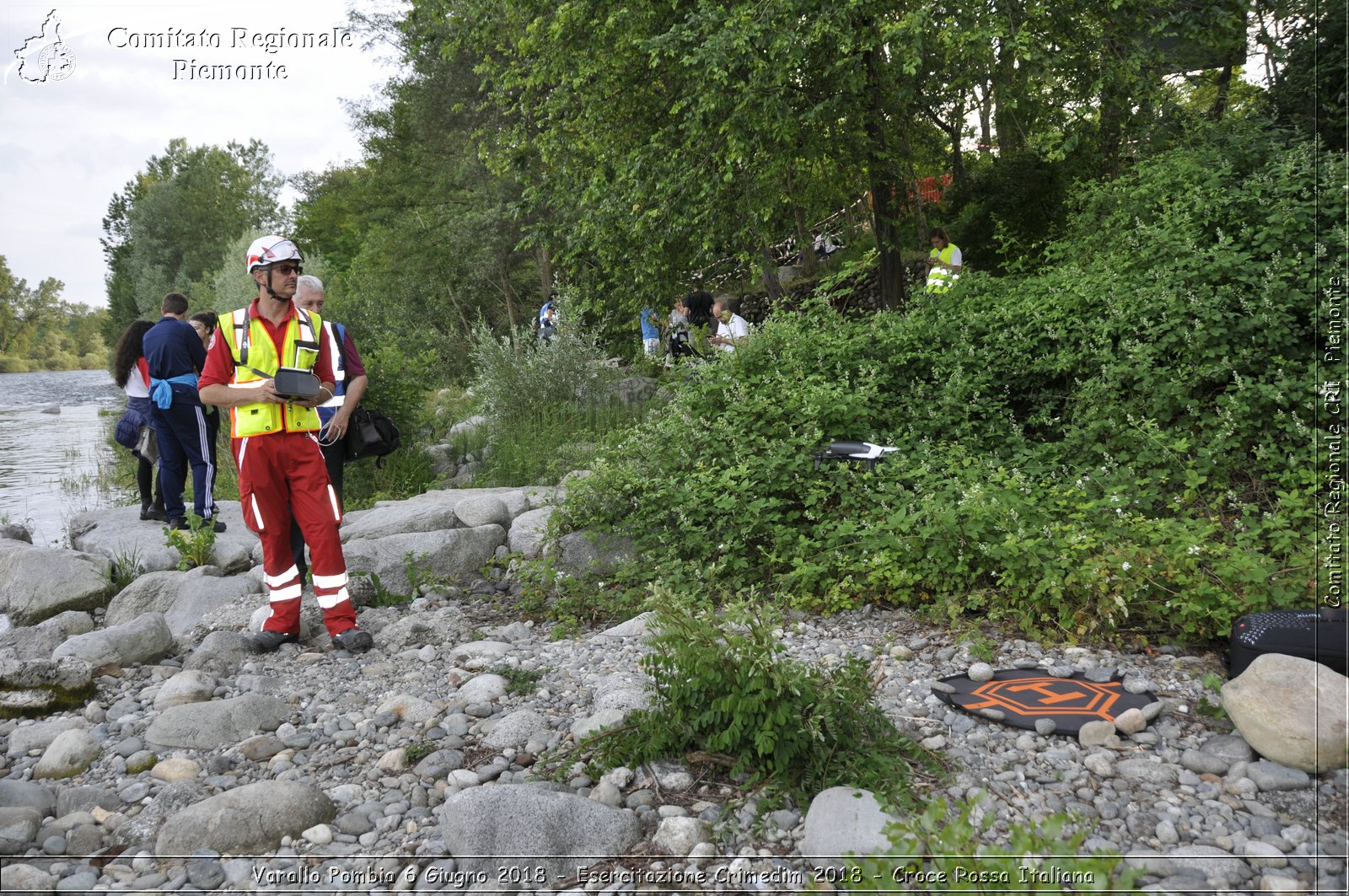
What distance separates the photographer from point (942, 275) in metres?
9.65

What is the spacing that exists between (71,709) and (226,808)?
185 centimetres

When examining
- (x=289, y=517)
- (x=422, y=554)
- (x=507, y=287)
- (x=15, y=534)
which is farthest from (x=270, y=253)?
(x=507, y=287)

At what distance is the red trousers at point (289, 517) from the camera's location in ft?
16.9

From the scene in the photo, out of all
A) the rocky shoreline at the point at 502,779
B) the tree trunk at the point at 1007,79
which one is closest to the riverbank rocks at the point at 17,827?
the rocky shoreline at the point at 502,779

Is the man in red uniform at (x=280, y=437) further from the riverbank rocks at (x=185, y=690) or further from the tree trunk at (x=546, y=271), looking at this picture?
the tree trunk at (x=546, y=271)

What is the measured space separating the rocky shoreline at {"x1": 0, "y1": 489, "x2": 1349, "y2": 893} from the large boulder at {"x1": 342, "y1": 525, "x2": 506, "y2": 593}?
955mm

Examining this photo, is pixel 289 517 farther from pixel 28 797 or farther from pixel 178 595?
pixel 28 797

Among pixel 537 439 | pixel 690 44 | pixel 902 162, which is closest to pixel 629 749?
pixel 537 439

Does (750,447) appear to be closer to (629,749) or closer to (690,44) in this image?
(629,749)

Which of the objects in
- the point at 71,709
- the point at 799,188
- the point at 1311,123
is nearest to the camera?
the point at 71,709

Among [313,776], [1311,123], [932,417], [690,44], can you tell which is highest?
[690,44]

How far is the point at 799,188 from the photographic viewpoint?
12.8m

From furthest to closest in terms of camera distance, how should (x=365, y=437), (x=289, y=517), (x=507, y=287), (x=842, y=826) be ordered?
1. (x=507, y=287)
2. (x=365, y=437)
3. (x=289, y=517)
4. (x=842, y=826)

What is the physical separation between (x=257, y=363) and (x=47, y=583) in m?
2.95
